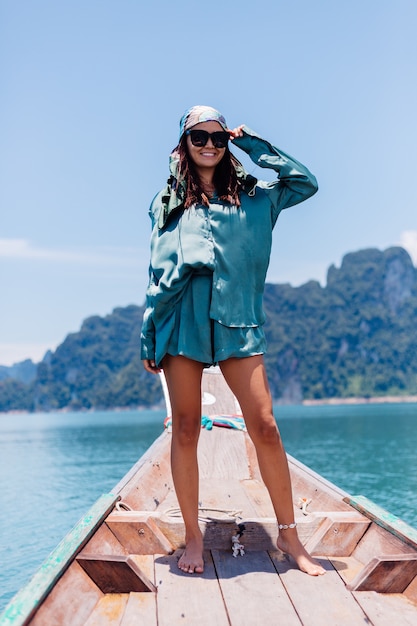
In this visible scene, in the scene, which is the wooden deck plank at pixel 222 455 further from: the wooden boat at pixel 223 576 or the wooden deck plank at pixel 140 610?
the wooden deck plank at pixel 140 610

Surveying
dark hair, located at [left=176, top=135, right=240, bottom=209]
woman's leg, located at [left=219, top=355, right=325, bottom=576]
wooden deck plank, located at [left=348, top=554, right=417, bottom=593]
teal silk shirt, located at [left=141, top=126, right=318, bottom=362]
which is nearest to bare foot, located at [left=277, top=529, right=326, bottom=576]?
woman's leg, located at [left=219, top=355, right=325, bottom=576]

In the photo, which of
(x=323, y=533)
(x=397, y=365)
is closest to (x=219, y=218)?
(x=323, y=533)

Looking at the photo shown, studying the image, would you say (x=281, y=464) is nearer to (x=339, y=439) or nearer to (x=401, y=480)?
(x=401, y=480)

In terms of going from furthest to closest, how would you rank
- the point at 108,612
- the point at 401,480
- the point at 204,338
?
the point at 401,480 → the point at 204,338 → the point at 108,612

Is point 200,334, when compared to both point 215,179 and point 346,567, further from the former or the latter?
point 346,567

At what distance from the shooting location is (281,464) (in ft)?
7.84

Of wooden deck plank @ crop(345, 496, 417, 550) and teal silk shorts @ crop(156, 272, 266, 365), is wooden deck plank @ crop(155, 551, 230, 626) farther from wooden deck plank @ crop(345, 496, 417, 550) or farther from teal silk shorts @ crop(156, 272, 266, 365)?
teal silk shorts @ crop(156, 272, 266, 365)

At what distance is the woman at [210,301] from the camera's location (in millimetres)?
2359

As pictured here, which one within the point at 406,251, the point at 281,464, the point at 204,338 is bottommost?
the point at 281,464

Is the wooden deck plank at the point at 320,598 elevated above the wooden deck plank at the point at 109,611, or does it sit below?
above

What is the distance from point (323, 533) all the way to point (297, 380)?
14725 centimetres

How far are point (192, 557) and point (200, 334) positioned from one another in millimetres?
853

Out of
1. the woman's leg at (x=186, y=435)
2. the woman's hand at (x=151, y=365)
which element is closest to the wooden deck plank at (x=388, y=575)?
the woman's leg at (x=186, y=435)

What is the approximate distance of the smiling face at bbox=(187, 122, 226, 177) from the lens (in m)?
2.46
